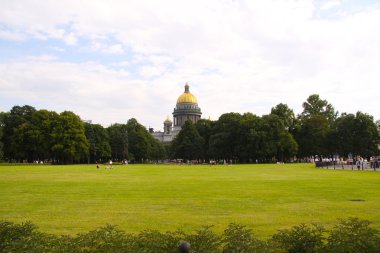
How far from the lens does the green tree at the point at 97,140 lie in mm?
113556

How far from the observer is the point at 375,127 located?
95.7 meters

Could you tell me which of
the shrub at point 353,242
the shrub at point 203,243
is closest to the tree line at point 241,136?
the shrub at point 203,243

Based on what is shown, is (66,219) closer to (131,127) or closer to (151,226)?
(151,226)

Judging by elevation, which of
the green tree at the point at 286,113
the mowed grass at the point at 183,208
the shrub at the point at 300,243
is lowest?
the mowed grass at the point at 183,208

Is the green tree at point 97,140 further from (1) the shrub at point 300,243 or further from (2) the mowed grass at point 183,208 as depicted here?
(1) the shrub at point 300,243

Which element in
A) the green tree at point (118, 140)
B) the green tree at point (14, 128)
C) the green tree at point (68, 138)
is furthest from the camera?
the green tree at point (118, 140)

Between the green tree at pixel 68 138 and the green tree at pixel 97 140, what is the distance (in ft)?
30.5

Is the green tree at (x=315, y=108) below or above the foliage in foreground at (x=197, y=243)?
above

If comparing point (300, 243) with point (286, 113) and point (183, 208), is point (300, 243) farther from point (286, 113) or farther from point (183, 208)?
point (286, 113)

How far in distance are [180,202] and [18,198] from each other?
27.4ft

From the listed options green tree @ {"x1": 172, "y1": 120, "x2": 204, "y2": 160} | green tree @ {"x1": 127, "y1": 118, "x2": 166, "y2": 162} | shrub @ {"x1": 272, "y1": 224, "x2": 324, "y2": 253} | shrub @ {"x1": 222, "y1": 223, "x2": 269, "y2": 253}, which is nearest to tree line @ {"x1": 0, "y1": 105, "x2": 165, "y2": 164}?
green tree @ {"x1": 127, "y1": 118, "x2": 166, "y2": 162}

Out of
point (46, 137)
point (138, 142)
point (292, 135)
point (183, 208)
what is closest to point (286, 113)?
point (292, 135)

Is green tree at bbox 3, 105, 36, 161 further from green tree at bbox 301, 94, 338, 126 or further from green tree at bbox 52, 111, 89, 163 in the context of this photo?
green tree at bbox 301, 94, 338, 126

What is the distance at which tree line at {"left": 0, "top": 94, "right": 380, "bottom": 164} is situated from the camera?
96.1 meters
